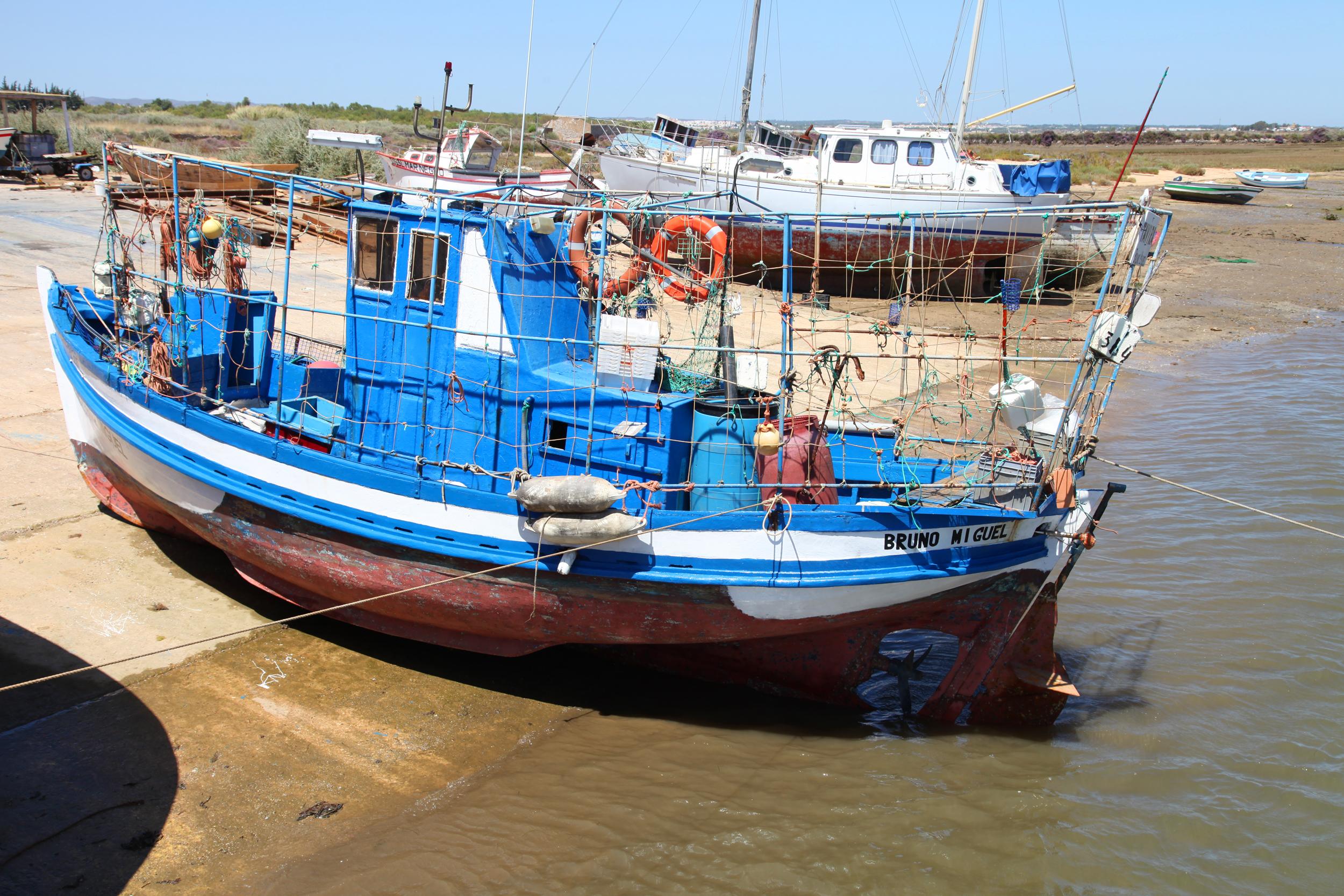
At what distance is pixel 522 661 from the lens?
750cm

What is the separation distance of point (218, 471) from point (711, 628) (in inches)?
167

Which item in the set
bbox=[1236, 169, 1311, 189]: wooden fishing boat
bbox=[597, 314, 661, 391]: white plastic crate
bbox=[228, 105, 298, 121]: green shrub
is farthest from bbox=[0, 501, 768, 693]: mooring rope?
bbox=[1236, 169, 1311, 189]: wooden fishing boat

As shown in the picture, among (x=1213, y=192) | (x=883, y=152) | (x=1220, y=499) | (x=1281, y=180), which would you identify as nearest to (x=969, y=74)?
(x=883, y=152)

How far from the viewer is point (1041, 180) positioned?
20219mm

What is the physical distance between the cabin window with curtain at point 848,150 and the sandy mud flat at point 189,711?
56.2ft

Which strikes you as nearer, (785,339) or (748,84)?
(785,339)

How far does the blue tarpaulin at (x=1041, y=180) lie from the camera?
790 inches

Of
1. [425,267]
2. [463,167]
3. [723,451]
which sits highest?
[463,167]

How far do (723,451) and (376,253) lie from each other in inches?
134

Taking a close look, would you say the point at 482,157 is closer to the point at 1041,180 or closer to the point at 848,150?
the point at 848,150

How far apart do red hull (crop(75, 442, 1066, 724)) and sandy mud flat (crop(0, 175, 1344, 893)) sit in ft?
1.48

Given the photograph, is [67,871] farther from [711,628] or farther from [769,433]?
[769,433]

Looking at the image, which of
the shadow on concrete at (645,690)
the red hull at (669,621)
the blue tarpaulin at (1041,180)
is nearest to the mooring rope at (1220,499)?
the red hull at (669,621)

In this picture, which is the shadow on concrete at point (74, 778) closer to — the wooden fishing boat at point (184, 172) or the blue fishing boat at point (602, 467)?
the blue fishing boat at point (602, 467)
